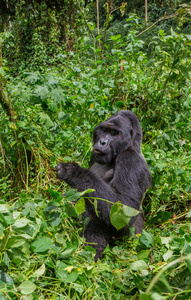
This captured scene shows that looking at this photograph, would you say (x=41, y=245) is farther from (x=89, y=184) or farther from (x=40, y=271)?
(x=89, y=184)

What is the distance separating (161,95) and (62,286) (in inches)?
119

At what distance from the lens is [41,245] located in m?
1.70

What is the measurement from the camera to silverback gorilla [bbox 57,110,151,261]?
261cm

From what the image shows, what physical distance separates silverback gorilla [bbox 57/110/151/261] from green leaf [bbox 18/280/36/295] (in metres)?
1.10

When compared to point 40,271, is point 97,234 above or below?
below

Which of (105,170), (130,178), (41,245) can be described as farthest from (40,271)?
(105,170)

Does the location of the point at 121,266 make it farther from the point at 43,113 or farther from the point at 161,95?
the point at 161,95

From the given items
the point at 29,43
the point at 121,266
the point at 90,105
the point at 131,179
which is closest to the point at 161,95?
the point at 90,105

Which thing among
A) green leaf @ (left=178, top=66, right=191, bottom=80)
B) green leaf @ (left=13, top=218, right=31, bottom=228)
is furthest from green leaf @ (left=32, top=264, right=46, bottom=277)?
green leaf @ (left=178, top=66, right=191, bottom=80)

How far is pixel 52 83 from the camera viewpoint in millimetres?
3088

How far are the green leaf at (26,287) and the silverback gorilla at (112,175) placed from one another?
110 cm

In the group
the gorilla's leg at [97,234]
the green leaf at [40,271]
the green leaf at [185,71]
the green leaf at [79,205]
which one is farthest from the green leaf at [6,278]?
the green leaf at [185,71]

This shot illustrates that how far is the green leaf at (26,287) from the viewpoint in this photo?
4.67ft

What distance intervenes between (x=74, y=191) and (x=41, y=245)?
352 mm
